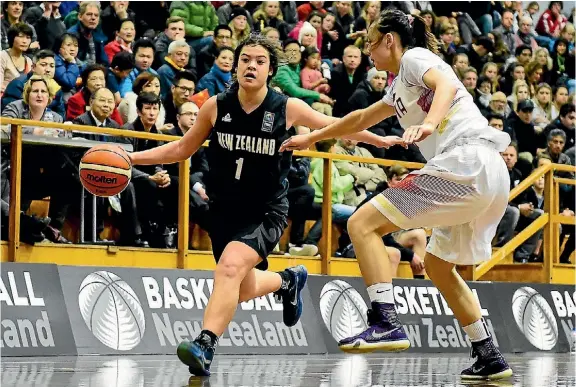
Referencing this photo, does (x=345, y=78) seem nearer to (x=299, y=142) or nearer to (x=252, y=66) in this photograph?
(x=252, y=66)

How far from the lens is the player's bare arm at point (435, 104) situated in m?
6.39

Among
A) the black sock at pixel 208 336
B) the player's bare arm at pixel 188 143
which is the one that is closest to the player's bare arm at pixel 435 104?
the player's bare arm at pixel 188 143

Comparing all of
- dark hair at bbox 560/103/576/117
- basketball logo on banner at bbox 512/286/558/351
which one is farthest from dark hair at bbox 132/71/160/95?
dark hair at bbox 560/103/576/117

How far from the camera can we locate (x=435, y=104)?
22.1 ft

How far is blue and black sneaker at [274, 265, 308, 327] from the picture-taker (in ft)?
28.3

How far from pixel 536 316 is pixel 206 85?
4621 millimetres

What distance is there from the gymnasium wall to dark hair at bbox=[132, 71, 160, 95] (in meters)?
2.49

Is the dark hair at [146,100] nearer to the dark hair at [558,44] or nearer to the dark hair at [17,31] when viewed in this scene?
the dark hair at [17,31]

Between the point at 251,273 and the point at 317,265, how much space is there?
4242 millimetres

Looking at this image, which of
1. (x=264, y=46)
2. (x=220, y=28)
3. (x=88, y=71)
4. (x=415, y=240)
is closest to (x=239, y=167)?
(x=264, y=46)

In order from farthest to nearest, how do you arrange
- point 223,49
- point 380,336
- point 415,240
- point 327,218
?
point 223,49
point 415,240
point 327,218
point 380,336

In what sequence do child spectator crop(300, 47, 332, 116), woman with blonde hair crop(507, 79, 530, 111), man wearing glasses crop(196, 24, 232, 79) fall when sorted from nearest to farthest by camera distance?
man wearing glasses crop(196, 24, 232, 79) < child spectator crop(300, 47, 332, 116) < woman with blonde hair crop(507, 79, 530, 111)

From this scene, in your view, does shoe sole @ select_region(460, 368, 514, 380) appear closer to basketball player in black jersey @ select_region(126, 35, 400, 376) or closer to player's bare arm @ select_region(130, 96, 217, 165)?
basketball player in black jersey @ select_region(126, 35, 400, 376)

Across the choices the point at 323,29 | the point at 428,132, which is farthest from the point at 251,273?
the point at 323,29
